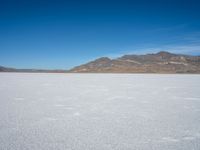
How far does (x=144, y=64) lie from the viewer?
130750 millimetres

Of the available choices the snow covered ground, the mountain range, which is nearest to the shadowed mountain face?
the mountain range

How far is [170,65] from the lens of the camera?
121m

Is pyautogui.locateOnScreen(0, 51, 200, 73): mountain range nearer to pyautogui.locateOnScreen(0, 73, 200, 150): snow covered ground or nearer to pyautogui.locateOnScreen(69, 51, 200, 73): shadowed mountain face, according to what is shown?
pyautogui.locateOnScreen(69, 51, 200, 73): shadowed mountain face

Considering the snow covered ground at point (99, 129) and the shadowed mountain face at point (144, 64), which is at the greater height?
the shadowed mountain face at point (144, 64)

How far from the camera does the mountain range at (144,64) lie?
116 meters

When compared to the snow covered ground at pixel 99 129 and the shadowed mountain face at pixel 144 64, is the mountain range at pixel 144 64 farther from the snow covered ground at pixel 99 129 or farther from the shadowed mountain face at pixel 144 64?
the snow covered ground at pixel 99 129

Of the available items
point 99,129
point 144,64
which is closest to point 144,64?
point 144,64

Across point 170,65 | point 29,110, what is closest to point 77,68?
point 170,65

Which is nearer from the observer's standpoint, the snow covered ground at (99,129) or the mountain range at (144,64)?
the snow covered ground at (99,129)

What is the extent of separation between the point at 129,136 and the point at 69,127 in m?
1.22

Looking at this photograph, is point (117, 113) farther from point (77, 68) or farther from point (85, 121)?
point (77, 68)

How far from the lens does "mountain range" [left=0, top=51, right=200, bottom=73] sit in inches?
4568

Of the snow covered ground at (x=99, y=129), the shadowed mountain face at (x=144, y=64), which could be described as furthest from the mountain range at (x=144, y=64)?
the snow covered ground at (x=99, y=129)

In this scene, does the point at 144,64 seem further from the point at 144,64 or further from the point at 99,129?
the point at 99,129
